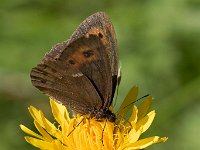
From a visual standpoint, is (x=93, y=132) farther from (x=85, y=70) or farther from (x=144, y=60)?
(x=144, y=60)

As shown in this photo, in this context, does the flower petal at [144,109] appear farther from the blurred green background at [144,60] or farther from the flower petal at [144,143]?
the blurred green background at [144,60]

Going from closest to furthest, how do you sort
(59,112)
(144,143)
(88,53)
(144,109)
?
(144,143) < (88,53) < (144,109) < (59,112)

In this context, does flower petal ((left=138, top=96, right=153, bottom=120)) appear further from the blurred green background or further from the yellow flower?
the blurred green background

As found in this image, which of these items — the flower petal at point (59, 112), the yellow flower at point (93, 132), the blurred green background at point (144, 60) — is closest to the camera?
the yellow flower at point (93, 132)

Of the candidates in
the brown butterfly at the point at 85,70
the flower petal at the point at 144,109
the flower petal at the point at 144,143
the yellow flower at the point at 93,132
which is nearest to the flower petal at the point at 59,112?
the yellow flower at the point at 93,132

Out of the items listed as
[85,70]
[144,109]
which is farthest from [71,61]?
[144,109]

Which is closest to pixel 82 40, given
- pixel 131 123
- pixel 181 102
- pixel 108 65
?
pixel 108 65
